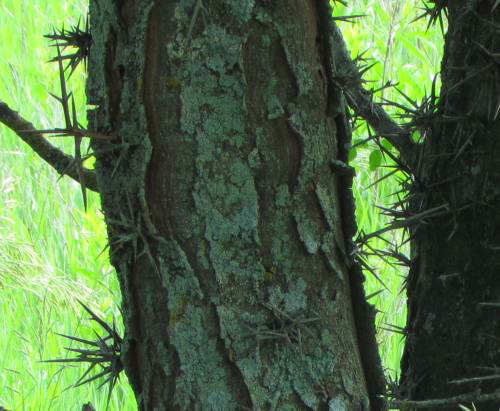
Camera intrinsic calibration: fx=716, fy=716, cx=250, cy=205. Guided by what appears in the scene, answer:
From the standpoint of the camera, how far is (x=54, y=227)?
8.38 ft

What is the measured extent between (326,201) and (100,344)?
31 cm

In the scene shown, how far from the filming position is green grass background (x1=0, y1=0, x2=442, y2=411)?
82.1 inches

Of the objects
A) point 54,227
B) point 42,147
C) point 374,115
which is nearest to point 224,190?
point 42,147

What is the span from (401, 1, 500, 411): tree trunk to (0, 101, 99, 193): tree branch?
411mm

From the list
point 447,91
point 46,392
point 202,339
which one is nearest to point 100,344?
point 202,339

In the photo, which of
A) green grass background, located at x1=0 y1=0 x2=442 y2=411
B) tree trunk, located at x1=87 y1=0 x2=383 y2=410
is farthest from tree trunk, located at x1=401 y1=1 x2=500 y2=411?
green grass background, located at x1=0 y1=0 x2=442 y2=411

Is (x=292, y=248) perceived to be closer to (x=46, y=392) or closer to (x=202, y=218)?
(x=202, y=218)

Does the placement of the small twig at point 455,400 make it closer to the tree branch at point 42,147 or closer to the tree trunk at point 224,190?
the tree trunk at point 224,190

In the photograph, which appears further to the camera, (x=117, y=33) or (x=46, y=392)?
(x=46, y=392)

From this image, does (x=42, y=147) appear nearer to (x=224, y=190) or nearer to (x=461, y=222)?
(x=224, y=190)

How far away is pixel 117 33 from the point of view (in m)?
0.72

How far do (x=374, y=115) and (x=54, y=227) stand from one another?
5.79ft

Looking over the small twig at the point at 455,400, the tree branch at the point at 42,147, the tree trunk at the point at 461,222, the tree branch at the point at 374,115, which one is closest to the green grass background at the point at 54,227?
the tree branch at the point at 374,115

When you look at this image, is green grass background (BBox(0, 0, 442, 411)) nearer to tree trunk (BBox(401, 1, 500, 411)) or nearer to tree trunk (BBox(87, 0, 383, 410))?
tree trunk (BBox(401, 1, 500, 411))
